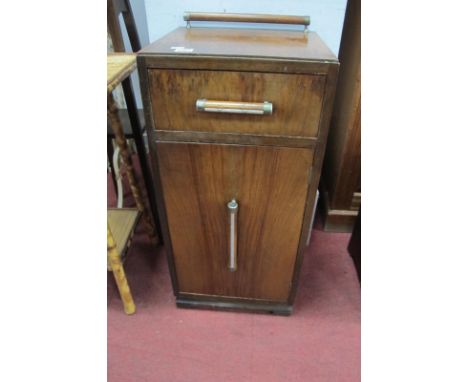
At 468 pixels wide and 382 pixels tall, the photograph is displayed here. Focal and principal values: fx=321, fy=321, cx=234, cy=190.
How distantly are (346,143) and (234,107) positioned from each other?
2.11 ft

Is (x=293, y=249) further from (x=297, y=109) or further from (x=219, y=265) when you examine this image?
(x=297, y=109)

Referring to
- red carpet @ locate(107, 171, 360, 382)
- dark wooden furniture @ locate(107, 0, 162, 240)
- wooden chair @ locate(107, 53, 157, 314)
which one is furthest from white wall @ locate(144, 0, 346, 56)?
red carpet @ locate(107, 171, 360, 382)

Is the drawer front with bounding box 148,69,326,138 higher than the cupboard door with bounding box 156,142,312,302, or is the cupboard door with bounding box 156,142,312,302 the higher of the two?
the drawer front with bounding box 148,69,326,138

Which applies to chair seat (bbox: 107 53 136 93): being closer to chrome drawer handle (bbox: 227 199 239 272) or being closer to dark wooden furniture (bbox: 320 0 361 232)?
chrome drawer handle (bbox: 227 199 239 272)

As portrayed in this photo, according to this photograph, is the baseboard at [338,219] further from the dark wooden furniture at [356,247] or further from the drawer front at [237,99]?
the drawer front at [237,99]

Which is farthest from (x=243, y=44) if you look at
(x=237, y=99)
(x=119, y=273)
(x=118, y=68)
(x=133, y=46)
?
(x=119, y=273)

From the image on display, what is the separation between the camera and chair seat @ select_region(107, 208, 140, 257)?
99cm

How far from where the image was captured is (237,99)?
601mm

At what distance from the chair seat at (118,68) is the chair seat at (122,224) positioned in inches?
18.9

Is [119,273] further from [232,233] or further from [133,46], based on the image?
[133,46]

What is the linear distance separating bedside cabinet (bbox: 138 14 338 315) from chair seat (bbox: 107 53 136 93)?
0.47ft

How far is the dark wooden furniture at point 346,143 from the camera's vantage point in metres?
1.05

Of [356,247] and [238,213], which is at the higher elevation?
[238,213]

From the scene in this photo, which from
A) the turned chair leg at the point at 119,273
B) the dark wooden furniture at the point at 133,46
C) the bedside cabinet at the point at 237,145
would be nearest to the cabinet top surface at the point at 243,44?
the bedside cabinet at the point at 237,145
